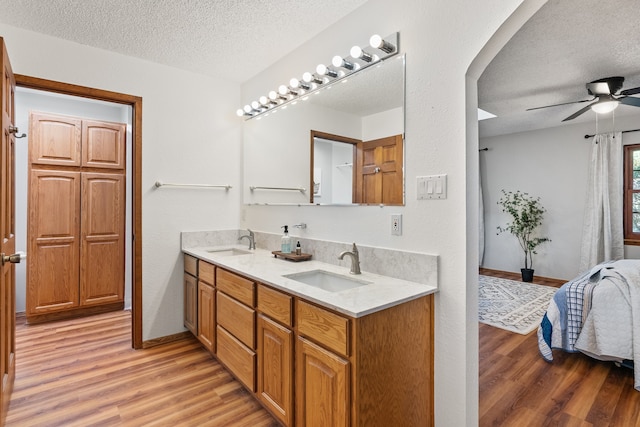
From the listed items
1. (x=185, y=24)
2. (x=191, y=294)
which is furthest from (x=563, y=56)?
(x=191, y=294)

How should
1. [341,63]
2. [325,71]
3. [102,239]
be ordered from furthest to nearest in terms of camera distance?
[102,239] → [325,71] → [341,63]

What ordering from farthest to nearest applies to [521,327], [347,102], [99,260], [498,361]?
[99,260], [521,327], [498,361], [347,102]

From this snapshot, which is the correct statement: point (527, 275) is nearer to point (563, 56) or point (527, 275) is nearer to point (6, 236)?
point (563, 56)

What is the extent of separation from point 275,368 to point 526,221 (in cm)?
494

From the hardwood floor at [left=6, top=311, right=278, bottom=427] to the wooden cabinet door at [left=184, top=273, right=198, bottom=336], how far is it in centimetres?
17

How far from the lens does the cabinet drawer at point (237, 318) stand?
188cm

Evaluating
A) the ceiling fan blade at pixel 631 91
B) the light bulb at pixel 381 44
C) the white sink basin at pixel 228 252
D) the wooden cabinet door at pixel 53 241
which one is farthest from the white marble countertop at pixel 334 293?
the ceiling fan blade at pixel 631 91

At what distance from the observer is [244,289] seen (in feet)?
6.34

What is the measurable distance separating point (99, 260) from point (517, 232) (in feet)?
18.8

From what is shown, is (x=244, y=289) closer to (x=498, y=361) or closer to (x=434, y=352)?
(x=434, y=352)

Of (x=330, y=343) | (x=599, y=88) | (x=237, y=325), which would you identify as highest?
(x=599, y=88)

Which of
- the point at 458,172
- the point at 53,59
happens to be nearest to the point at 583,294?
the point at 458,172

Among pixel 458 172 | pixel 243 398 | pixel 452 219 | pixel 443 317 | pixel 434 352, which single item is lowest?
pixel 243 398

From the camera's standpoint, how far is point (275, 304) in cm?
167
